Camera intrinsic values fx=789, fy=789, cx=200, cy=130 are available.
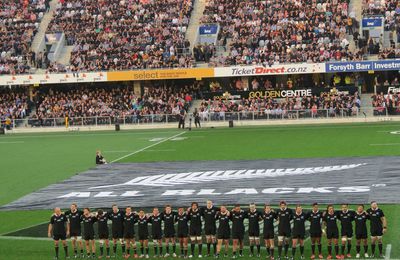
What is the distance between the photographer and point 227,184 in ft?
101

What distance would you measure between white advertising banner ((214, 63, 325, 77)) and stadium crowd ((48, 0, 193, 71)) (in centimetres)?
309

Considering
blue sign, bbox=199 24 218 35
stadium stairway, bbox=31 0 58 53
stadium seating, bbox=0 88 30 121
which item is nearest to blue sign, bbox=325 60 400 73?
blue sign, bbox=199 24 218 35

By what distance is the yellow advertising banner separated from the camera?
2372 inches

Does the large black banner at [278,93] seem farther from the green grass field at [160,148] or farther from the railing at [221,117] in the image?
the green grass field at [160,148]

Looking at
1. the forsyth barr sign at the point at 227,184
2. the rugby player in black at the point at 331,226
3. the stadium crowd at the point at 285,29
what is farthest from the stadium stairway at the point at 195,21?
the rugby player in black at the point at 331,226

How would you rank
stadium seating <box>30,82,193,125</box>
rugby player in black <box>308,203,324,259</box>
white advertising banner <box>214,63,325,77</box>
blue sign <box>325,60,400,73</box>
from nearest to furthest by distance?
rugby player in black <box>308,203,324,259</box> < blue sign <box>325,60,400,73</box> < white advertising banner <box>214,63,325,77</box> < stadium seating <box>30,82,193,125</box>

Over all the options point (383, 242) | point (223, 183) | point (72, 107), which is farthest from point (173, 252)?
point (72, 107)

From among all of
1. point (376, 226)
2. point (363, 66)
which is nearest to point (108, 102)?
point (363, 66)

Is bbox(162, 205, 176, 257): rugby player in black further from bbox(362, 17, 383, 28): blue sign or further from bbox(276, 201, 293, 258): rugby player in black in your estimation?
bbox(362, 17, 383, 28): blue sign

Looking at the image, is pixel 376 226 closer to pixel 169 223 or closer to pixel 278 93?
pixel 169 223

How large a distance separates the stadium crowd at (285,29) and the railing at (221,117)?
5547mm

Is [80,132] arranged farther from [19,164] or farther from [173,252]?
[173,252]

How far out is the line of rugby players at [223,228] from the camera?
66.2 ft

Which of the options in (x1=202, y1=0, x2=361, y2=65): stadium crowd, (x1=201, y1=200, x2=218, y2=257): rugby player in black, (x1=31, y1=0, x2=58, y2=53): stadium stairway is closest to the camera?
(x1=201, y1=200, x2=218, y2=257): rugby player in black
